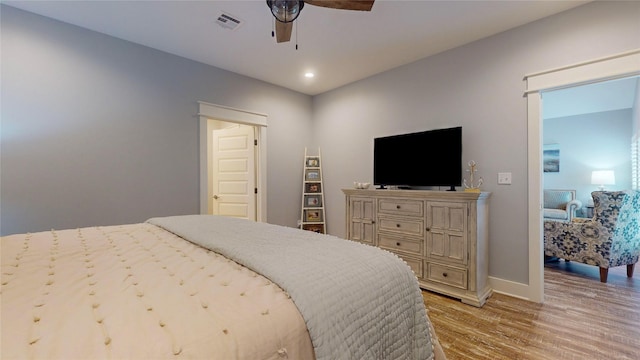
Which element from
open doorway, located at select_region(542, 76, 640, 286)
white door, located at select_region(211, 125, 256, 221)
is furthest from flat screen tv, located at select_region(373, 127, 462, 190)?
open doorway, located at select_region(542, 76, 640, 286)

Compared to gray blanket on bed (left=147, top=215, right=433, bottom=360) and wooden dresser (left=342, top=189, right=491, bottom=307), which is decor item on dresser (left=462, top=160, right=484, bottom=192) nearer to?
wooden dresser (left=342, top=189, right=491, bottom=307)

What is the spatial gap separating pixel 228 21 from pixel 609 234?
4.54 meters

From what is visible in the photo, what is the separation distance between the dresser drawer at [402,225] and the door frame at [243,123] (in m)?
1.74

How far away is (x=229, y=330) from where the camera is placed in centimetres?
68

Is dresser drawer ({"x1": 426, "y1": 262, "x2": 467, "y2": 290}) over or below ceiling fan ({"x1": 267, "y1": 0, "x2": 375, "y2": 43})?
below

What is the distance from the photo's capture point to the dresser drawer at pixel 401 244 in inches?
115

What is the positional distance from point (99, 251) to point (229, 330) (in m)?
1.06

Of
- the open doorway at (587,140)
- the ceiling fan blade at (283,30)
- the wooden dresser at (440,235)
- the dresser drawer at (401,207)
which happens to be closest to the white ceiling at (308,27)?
the ceiling fan blade at (283,30)

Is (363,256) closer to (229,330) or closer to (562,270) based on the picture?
(229,330)

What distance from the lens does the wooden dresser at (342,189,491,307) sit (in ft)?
8.39

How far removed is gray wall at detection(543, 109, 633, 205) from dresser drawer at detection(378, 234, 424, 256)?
5.11 m

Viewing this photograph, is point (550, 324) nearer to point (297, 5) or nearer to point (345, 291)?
point (345, 291)

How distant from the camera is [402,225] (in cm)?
304

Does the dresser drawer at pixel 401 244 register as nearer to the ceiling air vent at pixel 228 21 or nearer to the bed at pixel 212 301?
the bed at pixel 212 301
